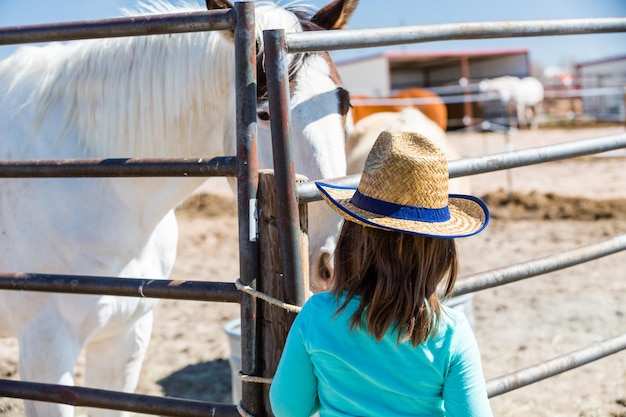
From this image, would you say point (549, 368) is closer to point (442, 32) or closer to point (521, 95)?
point (442, 32)

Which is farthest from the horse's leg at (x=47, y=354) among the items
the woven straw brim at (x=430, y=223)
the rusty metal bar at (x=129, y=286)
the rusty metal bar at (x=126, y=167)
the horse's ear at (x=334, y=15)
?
the horse's ear at (x=334, y=15)

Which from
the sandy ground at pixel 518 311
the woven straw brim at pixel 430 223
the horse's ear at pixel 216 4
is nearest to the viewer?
the woven straw brim at pixel 430 223

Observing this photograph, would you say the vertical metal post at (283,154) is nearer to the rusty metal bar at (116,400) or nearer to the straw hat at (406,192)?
the straw hat at (406,192)

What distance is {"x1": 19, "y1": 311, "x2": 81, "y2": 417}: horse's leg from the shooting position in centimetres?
212

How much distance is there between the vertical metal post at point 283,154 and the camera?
1.51m

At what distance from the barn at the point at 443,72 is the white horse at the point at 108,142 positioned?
20591mm

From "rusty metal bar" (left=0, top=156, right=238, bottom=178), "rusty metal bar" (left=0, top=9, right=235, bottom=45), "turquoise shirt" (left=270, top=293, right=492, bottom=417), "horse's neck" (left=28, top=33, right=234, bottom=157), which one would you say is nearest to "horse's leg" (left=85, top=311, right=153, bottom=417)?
"horse's neck" (left=28, top=33, right=234, bottom=157)

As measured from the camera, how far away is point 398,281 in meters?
1.23

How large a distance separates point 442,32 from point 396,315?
918mm

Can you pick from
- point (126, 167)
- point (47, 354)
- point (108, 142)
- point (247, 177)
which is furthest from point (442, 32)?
point (47, 354)

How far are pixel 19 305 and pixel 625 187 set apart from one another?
29.4ft

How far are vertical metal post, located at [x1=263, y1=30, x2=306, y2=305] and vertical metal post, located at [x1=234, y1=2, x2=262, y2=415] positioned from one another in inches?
2.3

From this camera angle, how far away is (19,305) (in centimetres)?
221

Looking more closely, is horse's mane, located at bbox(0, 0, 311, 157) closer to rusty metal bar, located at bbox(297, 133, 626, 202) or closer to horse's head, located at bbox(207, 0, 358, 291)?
horse's head, located at bbox(207, 0, 358, 291)
